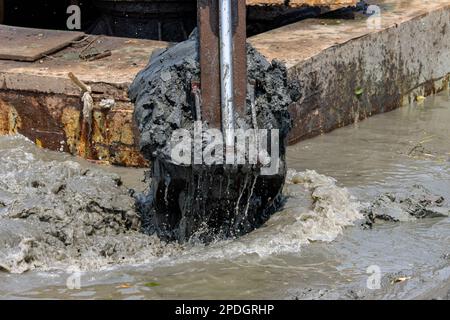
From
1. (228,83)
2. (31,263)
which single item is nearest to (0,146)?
(31,263)

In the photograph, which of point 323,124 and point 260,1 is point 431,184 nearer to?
point 323,124

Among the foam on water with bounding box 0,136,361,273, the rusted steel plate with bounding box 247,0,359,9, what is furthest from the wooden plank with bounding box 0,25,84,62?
the rusted steel plate with bounding box 247,0,359,9

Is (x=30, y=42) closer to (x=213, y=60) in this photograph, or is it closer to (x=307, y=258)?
(x=213, y=60)

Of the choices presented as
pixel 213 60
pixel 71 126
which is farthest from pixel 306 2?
pixel 213 60

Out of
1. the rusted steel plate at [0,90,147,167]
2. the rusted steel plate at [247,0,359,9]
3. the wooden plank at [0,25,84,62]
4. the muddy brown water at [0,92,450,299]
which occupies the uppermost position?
the rusted steel plate at [247,0,359,9]

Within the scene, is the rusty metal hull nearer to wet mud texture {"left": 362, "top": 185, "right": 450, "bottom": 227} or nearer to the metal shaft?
wet mud texture {"left": 362, "top": 185, "right": 450, "bottom": 227}

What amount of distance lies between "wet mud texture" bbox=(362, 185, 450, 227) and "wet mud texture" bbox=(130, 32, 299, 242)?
71 cm

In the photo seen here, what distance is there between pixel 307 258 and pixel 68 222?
4.50 feet

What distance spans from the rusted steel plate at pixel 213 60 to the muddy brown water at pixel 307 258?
79 cm

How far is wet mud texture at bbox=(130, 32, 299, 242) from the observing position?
570cm

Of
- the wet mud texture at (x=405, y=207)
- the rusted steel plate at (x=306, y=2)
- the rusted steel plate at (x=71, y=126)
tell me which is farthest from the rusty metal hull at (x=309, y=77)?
the wet mud texture at (x=405, y=207)

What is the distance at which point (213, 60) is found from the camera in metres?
5.74

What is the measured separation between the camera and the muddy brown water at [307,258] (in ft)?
17.6

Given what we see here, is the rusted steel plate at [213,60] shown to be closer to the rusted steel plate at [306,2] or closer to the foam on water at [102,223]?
the foam on water at [102,223]
